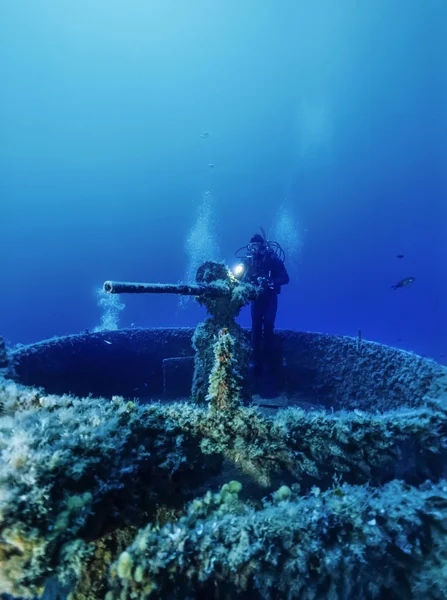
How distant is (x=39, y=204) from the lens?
420 ft

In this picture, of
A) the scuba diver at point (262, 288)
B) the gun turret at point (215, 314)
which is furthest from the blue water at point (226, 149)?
the gun turret at point (215, 314)

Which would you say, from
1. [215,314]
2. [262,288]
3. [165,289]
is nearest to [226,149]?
[262,288]

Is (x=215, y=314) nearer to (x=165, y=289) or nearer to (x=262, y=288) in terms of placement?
(x=165, y=289)

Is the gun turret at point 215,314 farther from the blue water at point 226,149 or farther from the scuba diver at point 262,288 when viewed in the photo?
the blue water at point 226,149

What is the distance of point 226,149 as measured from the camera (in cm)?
13688

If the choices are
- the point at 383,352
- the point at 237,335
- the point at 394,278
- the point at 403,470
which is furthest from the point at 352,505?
the point at 394,278

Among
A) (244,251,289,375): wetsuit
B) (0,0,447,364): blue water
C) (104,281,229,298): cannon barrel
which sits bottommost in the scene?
(104,281,229,298): cannon barrel

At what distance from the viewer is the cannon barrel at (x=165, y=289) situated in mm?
3865

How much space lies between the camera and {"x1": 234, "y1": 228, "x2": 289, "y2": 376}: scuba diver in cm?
778

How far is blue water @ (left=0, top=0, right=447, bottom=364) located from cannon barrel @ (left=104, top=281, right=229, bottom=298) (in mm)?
83177

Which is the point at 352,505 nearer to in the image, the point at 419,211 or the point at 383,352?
the point at 383,352

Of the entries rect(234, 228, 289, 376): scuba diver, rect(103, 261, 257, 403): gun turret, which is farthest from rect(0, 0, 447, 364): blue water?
rect(103, 261, 257, 403): gun turret

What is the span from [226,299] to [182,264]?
10735cm

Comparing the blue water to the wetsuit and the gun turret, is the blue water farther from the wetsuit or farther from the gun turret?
the gun turret
